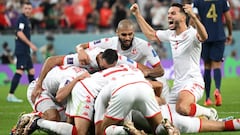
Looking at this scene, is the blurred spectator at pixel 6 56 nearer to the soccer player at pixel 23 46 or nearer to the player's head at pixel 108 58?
the soccer player at pixel 23 46

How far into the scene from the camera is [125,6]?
27.0 meters

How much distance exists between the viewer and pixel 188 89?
11.7m

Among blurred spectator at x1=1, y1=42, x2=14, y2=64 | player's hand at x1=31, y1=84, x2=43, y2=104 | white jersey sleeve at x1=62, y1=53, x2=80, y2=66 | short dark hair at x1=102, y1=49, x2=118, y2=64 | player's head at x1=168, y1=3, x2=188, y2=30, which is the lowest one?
blurred spectator at x1=1, y1=42, x2=14, y2=64

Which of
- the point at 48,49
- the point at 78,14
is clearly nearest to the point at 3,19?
the point at 48,49

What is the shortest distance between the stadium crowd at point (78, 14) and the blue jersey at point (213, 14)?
407 inches

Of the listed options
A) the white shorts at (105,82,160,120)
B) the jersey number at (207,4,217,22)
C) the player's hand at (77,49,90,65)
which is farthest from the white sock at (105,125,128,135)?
the jersey number at (207,4,217,22)

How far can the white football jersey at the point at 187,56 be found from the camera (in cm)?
1199

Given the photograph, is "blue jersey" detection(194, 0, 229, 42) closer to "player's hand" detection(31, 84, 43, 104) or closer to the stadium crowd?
"player's hand" detection(31, 84, 43, 104)

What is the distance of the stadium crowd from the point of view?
25150 millimetres

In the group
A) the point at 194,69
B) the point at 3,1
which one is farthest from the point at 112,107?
the point at 3,1

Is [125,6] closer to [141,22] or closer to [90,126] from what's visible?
[141,22]

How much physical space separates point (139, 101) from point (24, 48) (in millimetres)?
8466

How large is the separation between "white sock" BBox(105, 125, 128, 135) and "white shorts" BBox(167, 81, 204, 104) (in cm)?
237

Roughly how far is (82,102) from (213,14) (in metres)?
6.11
